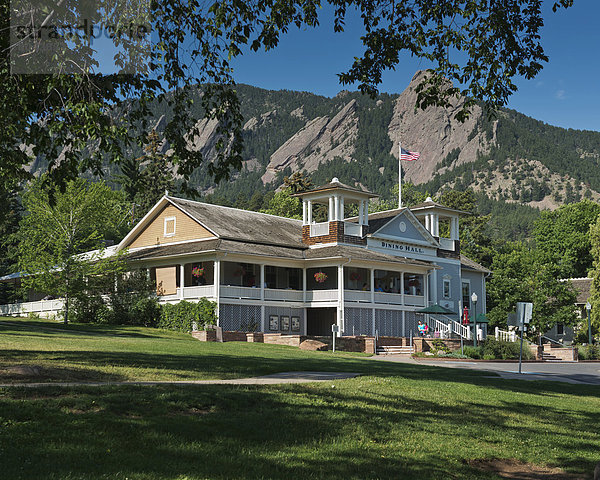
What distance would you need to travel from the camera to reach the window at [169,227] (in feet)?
136

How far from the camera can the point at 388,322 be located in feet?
135

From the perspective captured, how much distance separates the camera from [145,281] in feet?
131

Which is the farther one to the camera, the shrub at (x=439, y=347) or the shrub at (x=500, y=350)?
the shrub at (x=439, y=347)

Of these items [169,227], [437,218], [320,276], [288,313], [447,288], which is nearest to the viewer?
[320,276]

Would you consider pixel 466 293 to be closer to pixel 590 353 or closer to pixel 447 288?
pixel 447 288

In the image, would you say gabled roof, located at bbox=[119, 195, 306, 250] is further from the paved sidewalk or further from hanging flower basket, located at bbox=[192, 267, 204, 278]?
the paved sidewalk

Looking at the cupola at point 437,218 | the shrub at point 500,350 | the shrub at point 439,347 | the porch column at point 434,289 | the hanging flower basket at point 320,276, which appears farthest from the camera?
the cupola at point 437,218

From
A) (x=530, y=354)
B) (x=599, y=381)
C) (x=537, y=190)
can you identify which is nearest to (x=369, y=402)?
(x=599, y=381)

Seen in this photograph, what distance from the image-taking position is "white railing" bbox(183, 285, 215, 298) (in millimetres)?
36188

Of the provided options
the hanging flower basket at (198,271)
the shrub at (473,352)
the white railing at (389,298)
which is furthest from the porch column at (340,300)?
the hanging flower basket at (198,271)

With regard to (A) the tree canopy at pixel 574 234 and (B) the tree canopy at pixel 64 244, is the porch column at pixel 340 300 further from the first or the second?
(A) the tree canopy at pixel 574 234

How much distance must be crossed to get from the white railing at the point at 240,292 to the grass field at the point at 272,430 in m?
21.1

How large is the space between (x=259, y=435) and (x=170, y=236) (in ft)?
110

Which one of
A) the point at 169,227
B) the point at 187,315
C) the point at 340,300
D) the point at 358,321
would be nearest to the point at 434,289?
the point at 358,321
